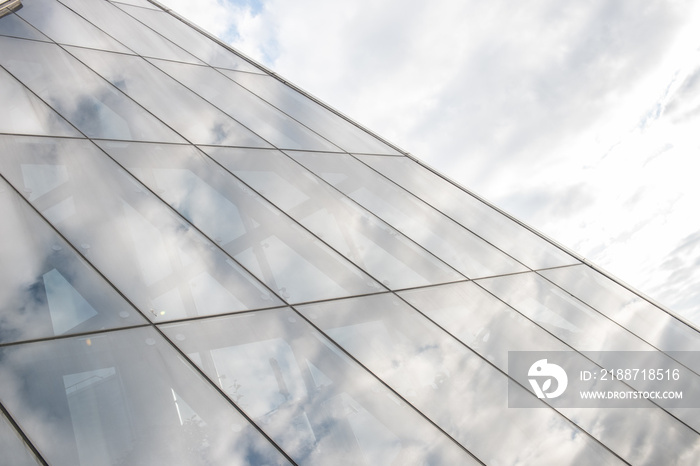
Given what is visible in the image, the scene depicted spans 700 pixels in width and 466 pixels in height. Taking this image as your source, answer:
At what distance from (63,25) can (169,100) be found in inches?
137

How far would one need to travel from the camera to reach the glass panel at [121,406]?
364 centimetres

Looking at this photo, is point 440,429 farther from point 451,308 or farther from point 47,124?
point 47,124

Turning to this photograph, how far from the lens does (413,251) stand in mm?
9664

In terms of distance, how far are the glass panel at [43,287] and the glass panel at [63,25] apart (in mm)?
6804

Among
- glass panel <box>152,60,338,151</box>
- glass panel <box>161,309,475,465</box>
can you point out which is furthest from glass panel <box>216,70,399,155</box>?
glass panel <box>161,309,475,465</box>

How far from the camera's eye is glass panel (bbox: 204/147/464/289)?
8492 mm

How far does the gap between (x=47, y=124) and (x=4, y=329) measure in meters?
4.27

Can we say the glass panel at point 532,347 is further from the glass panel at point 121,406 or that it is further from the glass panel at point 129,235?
the glass panel at point 121,406

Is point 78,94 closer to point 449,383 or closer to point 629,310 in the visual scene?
point 449,383

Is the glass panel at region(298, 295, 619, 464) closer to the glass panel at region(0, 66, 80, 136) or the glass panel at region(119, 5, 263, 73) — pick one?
the glass panel at region(0, 66, 80, 136)

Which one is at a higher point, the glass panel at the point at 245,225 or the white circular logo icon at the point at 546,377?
the white circular logo icon at the point at 546,377

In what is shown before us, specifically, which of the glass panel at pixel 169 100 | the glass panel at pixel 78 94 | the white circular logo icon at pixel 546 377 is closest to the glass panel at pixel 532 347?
Result: the white circular logo icon at pixel 546 377

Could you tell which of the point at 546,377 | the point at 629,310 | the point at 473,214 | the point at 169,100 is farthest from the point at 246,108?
the point at 629,310

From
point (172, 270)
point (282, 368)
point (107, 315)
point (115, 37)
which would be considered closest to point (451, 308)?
point (282, 368)
